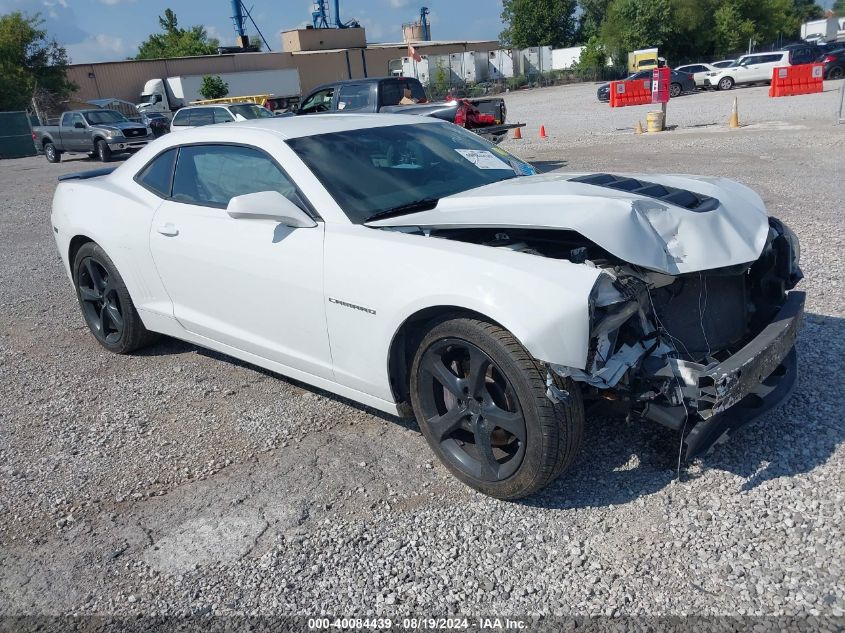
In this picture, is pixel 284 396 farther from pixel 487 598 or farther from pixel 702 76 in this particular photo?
pixel 702 76

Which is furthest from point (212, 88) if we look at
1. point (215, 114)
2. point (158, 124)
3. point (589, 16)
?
point (589, 16)

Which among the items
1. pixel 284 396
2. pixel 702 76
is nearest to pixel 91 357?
pixel 284 396

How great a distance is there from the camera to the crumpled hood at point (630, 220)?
9.27 ft

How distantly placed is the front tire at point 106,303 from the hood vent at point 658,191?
3.14 m

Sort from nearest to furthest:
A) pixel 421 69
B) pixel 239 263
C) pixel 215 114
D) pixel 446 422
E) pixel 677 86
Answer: pixel 446 422
pixel 239 263
pixel 215 114
pixel 677 86
pixel 421 69

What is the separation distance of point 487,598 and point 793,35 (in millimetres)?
84359

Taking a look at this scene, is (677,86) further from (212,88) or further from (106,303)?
(106,303)

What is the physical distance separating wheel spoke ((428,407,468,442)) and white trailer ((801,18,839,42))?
233 feet

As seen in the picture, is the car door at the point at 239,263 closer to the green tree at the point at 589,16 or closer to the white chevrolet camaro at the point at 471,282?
the white chevrolet camaro at the point at 471,282

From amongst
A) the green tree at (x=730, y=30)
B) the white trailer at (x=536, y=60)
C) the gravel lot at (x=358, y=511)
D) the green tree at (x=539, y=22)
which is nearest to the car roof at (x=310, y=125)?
the gravel lot at (x=358, y=511)

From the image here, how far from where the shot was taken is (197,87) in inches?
1704

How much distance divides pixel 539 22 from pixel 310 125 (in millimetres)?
77803

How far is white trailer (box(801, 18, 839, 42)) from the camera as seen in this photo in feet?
203

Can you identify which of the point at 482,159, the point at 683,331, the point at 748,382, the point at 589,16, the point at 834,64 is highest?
Answer: the point at 589,16
